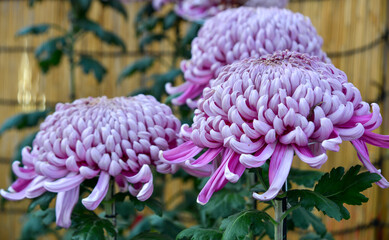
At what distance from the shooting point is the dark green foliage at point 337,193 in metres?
0.73

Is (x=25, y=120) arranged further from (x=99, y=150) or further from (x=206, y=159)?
(x=206, y=159)

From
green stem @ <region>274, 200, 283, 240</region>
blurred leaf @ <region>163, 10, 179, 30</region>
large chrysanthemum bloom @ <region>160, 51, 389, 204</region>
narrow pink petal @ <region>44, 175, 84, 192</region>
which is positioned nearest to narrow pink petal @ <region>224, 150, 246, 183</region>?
large chrysanthemum bloom @ <region>160, 51, 389, 204</region>

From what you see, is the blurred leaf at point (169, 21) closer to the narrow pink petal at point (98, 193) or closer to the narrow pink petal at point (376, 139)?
the narrow pink petal at point (98, 193)

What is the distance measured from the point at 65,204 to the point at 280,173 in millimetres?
379

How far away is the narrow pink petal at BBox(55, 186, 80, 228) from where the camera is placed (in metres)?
0.89

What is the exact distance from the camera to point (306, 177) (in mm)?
1035

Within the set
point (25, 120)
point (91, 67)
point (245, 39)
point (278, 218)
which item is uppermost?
point (245, 39)

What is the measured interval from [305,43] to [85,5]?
1674 mm

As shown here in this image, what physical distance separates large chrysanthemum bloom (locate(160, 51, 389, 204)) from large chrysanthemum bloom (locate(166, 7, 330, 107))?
0.70ft

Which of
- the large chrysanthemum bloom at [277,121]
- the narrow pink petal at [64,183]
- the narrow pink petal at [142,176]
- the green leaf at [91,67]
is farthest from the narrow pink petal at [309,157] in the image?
the green leaf at [91,67]

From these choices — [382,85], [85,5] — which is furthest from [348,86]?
[85,5]

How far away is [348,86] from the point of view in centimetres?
74

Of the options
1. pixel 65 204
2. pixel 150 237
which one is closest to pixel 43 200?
pixel 65 204

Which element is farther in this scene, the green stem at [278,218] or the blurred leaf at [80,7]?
the blurred leaf at [80,7]
